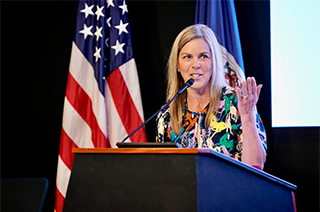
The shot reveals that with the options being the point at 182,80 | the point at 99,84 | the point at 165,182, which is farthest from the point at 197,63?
the point at 165,182

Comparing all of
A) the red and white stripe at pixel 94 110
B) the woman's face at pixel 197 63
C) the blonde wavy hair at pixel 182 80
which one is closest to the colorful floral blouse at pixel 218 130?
the blonde wavy hair at pixel 182 80

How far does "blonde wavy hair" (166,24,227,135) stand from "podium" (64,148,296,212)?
1.02 metres

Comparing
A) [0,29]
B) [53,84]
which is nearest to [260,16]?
[53,84]

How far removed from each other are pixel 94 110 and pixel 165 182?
2003mm

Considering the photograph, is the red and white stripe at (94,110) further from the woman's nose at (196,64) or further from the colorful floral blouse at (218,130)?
the woman's nose at (196,64)

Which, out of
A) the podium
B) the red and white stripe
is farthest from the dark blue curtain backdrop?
the podium

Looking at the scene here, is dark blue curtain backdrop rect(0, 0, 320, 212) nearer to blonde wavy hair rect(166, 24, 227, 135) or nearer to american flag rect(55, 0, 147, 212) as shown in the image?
american flag rect(55, 0, 147, 212)

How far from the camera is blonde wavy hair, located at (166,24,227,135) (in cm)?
216

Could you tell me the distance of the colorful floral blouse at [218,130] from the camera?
1980 mm

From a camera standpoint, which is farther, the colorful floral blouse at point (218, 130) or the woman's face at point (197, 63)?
the woman's face at point (197, 63)

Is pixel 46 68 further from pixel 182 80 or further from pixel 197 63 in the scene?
pixel 197 63

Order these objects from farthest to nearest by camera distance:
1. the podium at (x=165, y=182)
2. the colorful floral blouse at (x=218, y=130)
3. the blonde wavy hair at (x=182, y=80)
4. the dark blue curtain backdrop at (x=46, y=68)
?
the dark blue curtain backdrop at (x=46, y=68), the blonde wavy hair at (x=182, y=80), the colorful floral blouse at (x=218, y=130), the podium at (x=165, y=182)

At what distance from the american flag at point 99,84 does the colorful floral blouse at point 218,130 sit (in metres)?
0.75

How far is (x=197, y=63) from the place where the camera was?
7.18 feet
